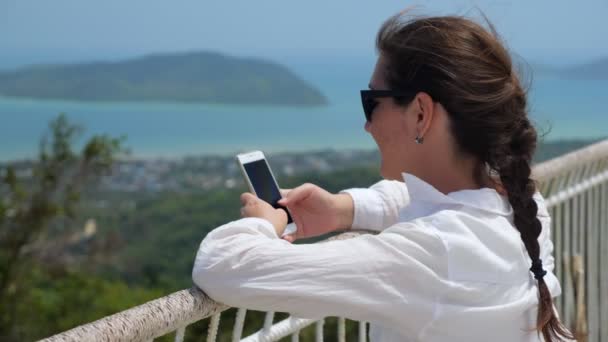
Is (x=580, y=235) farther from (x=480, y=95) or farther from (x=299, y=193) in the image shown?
(x=480, y=95)

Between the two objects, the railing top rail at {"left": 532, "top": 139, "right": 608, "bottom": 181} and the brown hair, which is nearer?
the brown hair

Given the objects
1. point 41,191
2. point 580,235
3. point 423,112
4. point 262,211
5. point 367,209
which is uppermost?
point 423,112

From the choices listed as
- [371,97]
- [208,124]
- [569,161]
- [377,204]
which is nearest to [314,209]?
[377,204]

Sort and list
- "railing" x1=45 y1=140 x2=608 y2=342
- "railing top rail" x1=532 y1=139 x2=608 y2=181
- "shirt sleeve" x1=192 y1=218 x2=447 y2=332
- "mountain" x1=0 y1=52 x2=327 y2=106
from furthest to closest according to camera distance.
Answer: "mountain" x1=0 y1=52 x2=327 y2=106 → "railing" x1=45 y1=140 x2=608 y2=342 → "railing top rail" x1=532 y1=139 x2=608 y2=181 → "shirt sleeve" x1=192 y1=218 x2=447 y2=332

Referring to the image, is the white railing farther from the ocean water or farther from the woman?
the ocean water

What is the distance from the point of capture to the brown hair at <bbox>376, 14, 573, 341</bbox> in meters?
1.47

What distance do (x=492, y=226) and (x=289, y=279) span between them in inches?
12.8

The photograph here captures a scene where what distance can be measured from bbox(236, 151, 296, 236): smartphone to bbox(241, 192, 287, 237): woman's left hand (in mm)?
44

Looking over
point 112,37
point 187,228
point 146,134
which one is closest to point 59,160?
point 187,228

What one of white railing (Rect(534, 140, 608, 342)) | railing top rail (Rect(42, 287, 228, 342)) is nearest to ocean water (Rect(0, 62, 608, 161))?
white railing (Rect(534, 140, 608, 342))

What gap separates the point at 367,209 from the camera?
1910 mm

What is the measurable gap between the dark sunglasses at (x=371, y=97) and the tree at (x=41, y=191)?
→ 296 inches

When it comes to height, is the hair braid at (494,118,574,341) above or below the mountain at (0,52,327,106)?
above

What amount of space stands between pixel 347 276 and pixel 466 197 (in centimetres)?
25
